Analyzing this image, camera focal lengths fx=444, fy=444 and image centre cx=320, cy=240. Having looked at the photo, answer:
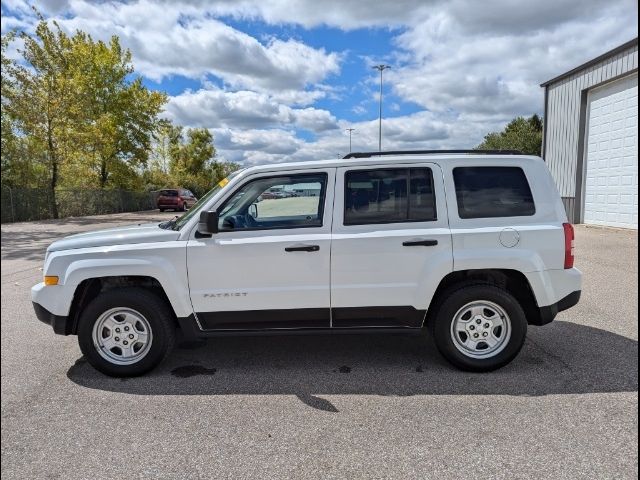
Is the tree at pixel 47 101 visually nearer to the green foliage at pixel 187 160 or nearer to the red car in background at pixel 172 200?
the red car in background at pixel 172 200

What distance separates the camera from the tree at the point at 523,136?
53.8m

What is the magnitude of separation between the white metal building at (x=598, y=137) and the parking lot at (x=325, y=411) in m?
11.4

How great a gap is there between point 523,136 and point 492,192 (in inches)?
2261

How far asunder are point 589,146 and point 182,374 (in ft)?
54.3

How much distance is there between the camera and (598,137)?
15094mm

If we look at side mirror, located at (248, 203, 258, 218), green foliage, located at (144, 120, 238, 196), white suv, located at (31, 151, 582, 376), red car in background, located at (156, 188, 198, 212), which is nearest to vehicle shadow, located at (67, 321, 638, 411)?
white suv, located at (31, 151, 582, 376)

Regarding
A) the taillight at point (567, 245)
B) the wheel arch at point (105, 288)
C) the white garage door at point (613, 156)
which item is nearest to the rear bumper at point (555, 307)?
the taillight at point (567, 245)

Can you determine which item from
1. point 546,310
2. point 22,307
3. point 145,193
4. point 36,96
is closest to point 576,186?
point 546,310

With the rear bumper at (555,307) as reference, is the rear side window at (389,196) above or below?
above

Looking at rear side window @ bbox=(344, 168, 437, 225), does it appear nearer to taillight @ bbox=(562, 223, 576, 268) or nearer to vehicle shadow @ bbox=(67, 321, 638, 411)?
taillight @ bbox=(562, 223, 576, 268)

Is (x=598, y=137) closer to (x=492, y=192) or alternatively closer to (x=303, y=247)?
(x=492, y=192)

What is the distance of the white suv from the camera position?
12.2 ft

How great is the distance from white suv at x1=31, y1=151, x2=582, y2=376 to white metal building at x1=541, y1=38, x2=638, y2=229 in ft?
39.9

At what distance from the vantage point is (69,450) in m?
2.76
